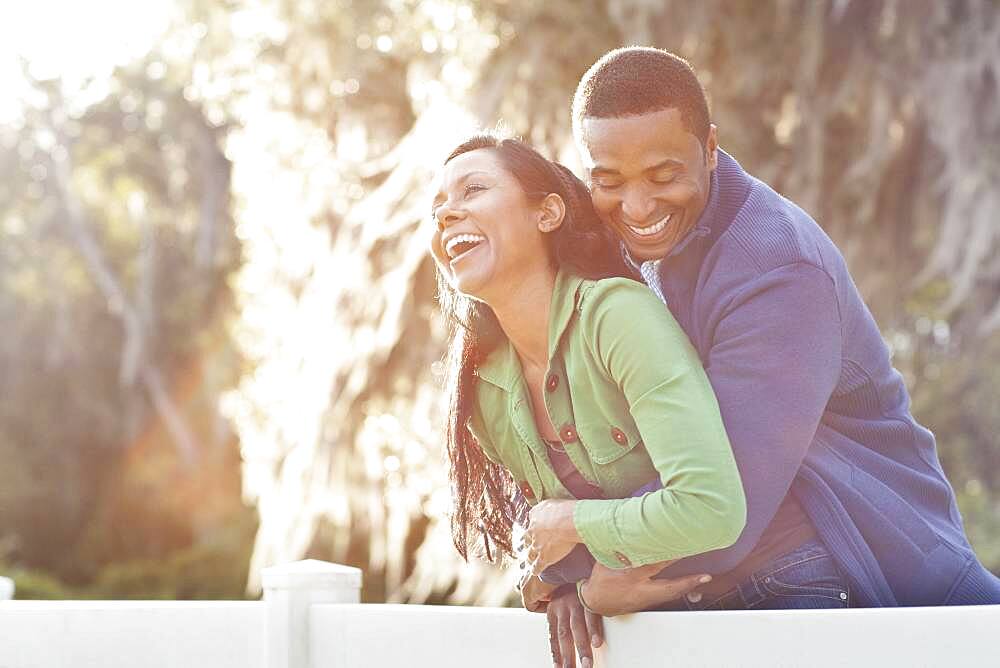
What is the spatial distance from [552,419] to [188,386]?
65.0 ft

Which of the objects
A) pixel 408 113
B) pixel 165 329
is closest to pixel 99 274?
pixel 165 329

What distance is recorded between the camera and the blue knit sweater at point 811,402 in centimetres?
213

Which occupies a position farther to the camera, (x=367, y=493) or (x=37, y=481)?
(x=37, y=481)

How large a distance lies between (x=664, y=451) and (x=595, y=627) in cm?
39

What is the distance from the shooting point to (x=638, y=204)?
2.29 metres

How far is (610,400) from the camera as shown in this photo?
2.25 metres

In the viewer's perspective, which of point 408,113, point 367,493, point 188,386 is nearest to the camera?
point 367,493

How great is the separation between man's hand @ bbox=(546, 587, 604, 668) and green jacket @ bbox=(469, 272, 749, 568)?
170 millimetres

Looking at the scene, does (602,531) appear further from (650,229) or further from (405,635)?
(405,635)

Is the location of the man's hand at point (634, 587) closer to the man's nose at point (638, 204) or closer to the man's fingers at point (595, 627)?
the man's fingers at point (595, 627)

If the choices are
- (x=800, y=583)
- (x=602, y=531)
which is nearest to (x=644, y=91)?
(x=602, y=531)

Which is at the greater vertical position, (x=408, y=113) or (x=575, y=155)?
(x=408, y=113)

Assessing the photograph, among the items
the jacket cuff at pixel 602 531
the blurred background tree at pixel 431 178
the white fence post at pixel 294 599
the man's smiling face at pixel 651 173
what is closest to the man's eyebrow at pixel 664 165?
the man's smiling face at pixel 651 173

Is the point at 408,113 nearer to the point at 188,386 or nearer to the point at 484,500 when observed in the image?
the point at 484,500
